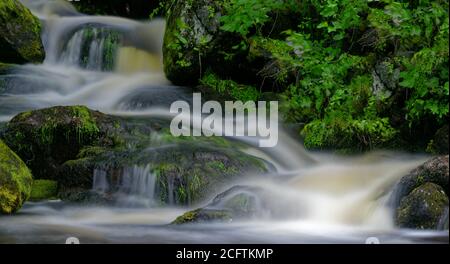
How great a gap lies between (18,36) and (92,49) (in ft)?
4.32

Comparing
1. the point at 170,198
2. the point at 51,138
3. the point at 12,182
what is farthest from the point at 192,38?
the point at 12,182

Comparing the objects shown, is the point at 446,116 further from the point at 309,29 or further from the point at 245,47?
the point at 245,47

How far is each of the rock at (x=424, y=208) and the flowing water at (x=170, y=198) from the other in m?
0.12

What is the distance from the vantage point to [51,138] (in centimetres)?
757

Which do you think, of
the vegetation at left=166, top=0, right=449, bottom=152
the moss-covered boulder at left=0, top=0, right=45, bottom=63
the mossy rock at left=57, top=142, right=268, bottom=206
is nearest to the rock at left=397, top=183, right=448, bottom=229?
the vegetation at left=166, top=0, right=449, bottom=152

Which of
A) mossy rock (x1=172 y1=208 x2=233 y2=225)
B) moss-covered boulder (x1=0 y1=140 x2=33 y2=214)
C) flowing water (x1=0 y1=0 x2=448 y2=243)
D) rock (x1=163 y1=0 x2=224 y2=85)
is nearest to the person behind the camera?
flowing water (x1=0 y1=0 x2=448 y2=243)

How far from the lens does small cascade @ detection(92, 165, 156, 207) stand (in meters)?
6.68

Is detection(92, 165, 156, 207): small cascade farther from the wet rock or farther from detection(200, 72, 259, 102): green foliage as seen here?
detection(200, 72, 259, 102): green foliage

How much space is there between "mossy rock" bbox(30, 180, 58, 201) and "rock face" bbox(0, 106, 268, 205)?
4.7 inches

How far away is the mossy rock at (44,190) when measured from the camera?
6.99m

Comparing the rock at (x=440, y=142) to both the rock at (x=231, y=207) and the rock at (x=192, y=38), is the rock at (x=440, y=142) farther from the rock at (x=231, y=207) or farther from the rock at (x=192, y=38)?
the rock at (x=192, y=38)

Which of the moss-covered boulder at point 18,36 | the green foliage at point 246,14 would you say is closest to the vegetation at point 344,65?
the green foliage at point 246,14

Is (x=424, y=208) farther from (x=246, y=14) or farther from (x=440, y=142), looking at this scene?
(x=246, y=14)
